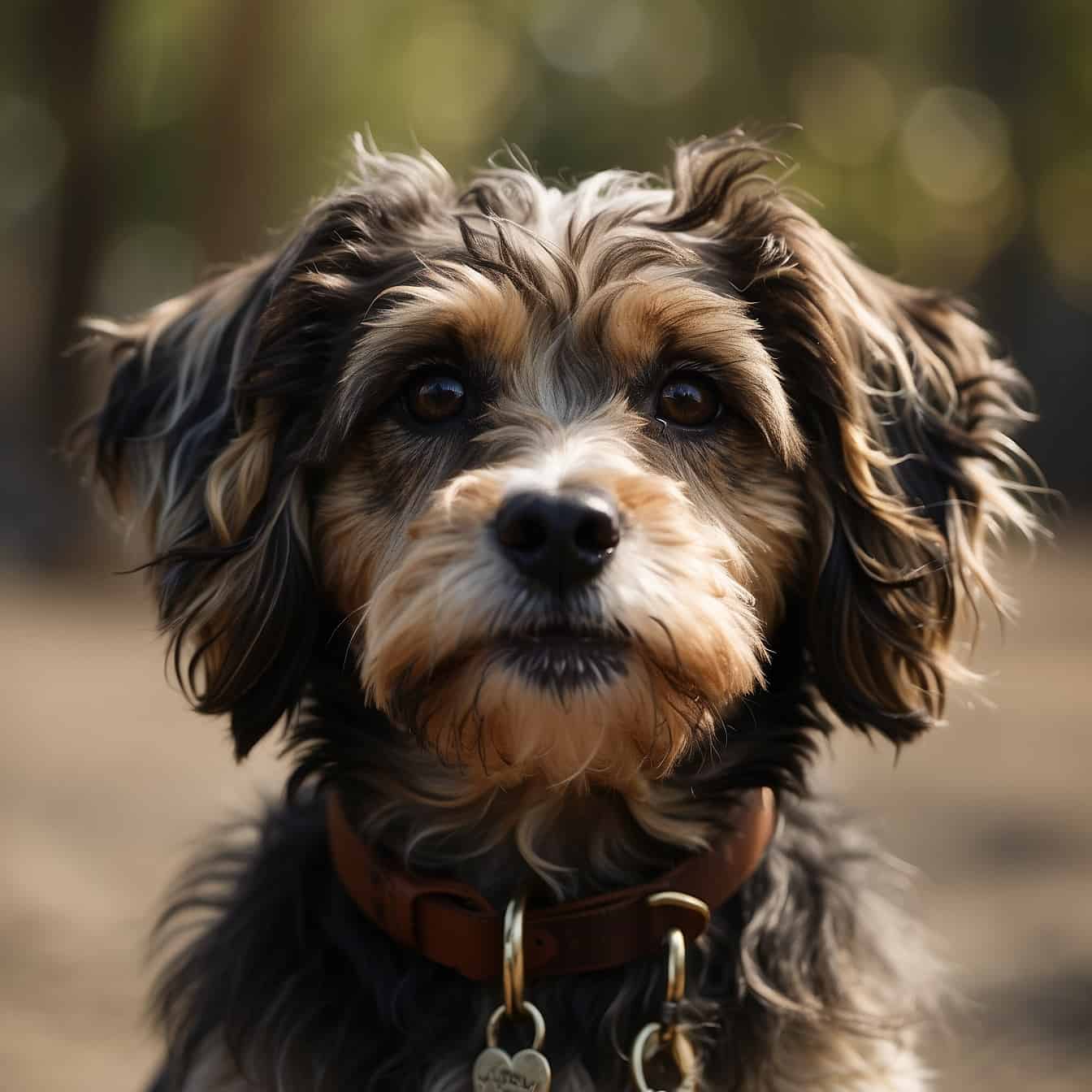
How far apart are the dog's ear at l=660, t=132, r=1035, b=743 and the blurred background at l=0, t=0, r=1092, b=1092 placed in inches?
14.7

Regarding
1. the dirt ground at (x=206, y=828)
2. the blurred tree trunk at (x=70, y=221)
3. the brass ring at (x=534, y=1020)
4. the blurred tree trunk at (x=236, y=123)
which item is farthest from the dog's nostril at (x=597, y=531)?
the blurred tree trunk at (x=236, y=123)

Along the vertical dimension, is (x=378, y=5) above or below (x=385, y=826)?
above

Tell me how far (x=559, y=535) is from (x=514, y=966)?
0.83 m

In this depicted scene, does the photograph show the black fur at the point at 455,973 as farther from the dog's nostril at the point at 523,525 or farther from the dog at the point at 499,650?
the dog's nostril at the point at 523,525

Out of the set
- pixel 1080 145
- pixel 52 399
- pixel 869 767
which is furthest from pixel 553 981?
pixel 1080 145

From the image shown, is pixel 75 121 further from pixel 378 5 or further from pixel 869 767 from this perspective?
pixel 869 767

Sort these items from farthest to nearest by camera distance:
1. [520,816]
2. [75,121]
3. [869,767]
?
[75,121] → [869,767] → [520,816]

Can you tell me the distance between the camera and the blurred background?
5488 millimetres

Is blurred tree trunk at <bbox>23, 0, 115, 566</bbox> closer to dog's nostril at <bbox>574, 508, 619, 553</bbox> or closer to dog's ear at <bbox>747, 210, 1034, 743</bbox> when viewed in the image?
dog's ear at <bbox>747, 210, 1034, 743</bbox>

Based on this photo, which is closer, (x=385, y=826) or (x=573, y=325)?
(x=573, y=325)

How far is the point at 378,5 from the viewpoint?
672 inches

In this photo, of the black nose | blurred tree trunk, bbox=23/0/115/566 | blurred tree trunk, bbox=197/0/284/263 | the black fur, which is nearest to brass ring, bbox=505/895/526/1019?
the black fur

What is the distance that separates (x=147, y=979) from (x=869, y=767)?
418 centimetres

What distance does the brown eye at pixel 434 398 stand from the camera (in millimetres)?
3047
